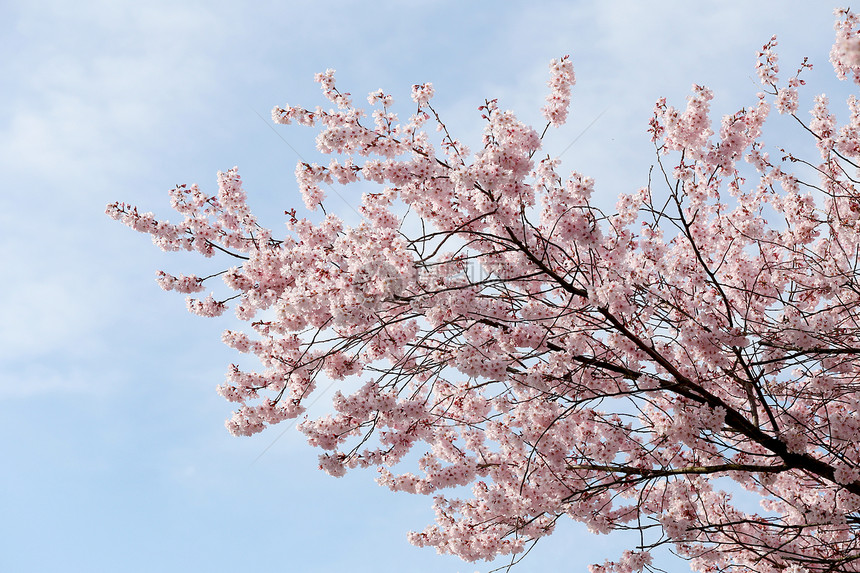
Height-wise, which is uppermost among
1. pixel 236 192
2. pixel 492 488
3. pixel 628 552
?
pixel 236 192

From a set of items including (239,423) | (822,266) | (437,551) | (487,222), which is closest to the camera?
(487,222)

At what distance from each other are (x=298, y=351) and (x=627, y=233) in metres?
3.64

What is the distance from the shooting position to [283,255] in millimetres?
6816

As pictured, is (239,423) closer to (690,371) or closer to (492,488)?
(492,488)

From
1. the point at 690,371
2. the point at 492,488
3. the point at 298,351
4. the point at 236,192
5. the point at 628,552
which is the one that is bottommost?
the point at 628,552

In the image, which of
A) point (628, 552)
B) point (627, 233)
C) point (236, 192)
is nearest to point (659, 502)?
point (628, 552)

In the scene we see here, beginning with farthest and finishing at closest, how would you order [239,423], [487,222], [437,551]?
[437,551] → [239,423] → [487,222]

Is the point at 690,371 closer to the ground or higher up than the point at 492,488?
higher up

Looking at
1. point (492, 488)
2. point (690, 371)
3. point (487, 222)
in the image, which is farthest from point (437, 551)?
point (487, 222)

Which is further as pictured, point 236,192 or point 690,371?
point 236,192

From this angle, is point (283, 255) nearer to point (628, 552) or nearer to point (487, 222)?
point (487, 222)

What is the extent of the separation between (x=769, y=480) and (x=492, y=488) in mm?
2737

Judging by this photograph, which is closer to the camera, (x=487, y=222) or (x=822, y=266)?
(x=487, y=222)

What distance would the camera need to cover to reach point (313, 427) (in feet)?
24.0
